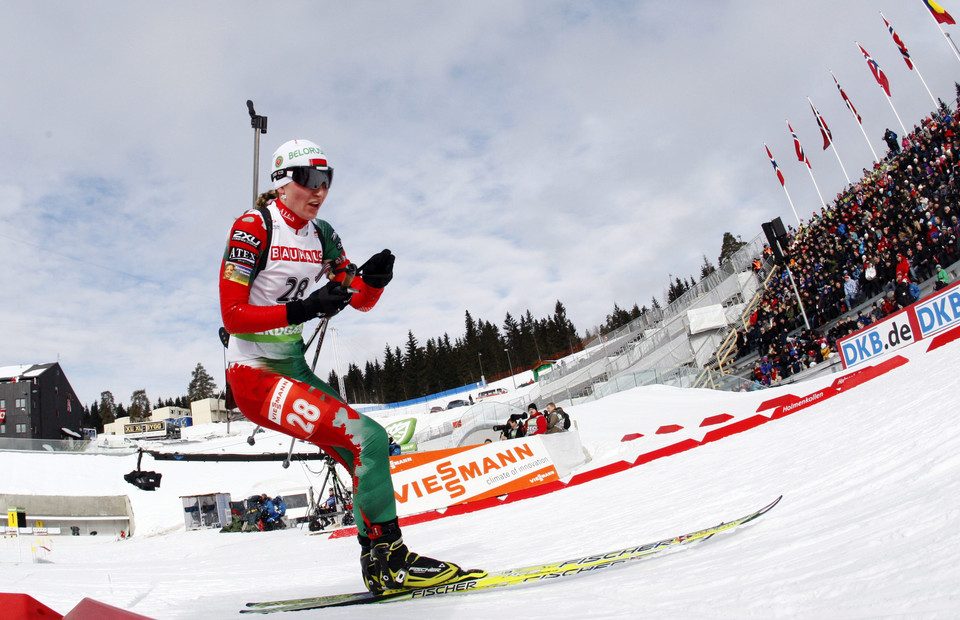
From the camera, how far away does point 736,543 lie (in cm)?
269

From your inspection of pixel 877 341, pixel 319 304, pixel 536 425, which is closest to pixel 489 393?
pixel 877 341

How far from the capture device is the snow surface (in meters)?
1.79

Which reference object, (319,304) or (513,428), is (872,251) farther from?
(319,304)

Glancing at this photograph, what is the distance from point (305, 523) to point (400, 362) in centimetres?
8285

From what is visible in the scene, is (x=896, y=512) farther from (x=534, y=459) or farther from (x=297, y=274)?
(x=534, y=459)

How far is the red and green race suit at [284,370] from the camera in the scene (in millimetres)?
3102

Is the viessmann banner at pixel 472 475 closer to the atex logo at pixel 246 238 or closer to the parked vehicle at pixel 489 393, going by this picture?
the atex logo at pixel 246 238

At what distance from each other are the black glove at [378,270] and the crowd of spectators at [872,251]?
683 inches

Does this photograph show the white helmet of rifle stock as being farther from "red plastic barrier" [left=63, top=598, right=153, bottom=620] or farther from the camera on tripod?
the camera on tripod

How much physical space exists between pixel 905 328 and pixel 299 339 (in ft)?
47.9

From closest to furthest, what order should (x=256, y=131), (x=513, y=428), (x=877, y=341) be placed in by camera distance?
(x=256, y=131) < (x=513, y=428) < (x=877, y=341)

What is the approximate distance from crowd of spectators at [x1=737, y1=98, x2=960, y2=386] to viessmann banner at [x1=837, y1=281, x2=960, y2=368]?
2520 millimetres

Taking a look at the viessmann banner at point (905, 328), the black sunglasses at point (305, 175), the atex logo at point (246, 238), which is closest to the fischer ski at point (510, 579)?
the atex logo at point (246, 238)

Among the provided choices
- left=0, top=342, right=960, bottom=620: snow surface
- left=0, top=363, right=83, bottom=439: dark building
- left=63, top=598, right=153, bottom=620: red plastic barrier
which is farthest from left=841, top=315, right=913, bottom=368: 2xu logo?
left=0, top=363, right=83, bottom=439: dark building
